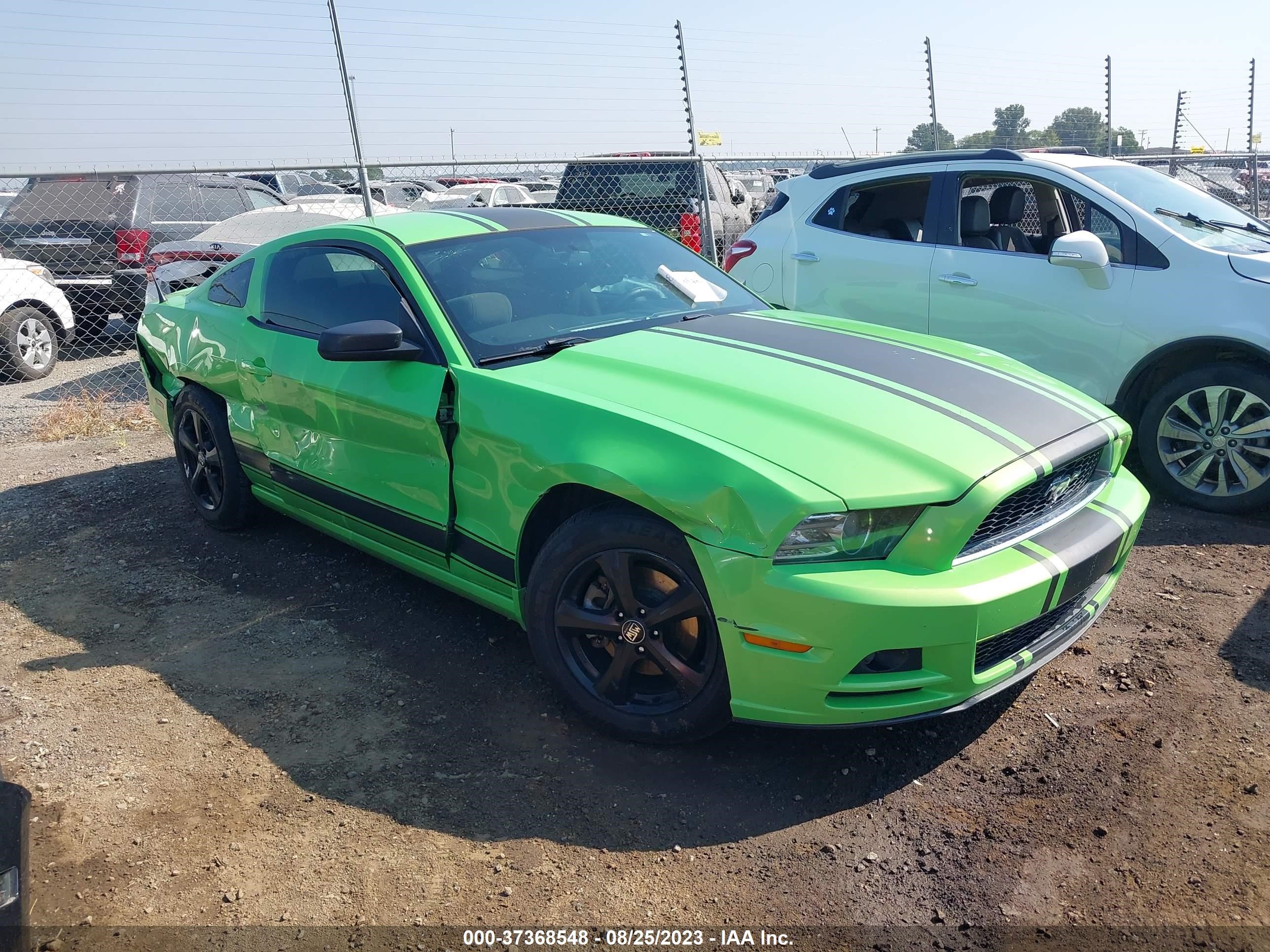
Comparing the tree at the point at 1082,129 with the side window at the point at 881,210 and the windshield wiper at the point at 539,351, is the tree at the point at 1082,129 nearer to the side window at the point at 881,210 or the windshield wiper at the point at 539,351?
the side window at the point at 881,210

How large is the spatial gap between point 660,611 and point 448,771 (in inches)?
33.6

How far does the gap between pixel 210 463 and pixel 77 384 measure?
5031 millimetres

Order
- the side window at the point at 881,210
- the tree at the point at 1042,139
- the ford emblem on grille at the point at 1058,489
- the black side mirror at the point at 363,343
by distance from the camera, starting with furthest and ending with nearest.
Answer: the tree at the point at 1042,139, the side window at the point at 881,210, the black side mirror at the point at 363,343, the ford emblem on grille at the point at 1058,489

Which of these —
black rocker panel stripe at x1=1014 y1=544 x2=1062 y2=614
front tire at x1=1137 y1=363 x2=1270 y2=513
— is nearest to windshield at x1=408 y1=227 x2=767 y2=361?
black rocker panel stripe at x1=1014 y1=544 x2=1062 y2=614

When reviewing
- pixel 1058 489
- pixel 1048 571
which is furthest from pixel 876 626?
pixel 1058 489

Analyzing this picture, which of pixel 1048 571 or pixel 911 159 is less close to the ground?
pixel 911 159

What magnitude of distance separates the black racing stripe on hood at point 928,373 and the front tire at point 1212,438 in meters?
2.08

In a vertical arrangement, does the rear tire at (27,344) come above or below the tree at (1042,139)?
below

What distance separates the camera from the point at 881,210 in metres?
6.32

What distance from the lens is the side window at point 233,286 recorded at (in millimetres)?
4953

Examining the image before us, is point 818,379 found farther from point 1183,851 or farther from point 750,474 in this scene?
point 1183,851

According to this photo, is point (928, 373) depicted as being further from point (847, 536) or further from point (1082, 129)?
point (1082, 129)

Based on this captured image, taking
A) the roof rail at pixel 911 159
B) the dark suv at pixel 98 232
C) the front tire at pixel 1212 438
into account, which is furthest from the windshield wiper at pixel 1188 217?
the dark suv at pixel 98 232

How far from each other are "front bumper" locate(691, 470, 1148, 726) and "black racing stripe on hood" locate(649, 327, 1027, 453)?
32cm
